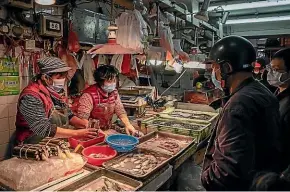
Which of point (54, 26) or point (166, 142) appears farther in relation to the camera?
point (54, 26)

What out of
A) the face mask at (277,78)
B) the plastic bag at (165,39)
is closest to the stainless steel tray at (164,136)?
the face mask at (277,78)

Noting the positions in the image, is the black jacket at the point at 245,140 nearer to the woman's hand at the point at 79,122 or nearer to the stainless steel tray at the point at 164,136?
the stainless steel tray at the point at 164,136

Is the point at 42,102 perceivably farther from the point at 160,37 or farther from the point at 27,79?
the point at 160,37

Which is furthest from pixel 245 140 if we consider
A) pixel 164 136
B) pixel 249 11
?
pixel 249 11

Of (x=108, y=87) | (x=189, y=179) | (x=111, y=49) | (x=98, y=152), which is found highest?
(x=111, y=49)

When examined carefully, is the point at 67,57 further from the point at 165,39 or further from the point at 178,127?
the point at 178,127

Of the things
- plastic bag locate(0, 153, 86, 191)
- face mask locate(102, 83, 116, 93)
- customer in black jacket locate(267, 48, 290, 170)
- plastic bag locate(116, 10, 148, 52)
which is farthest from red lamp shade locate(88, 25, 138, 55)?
customer in black jacket locate(267, 48, 290, 170)

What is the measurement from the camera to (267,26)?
28.3 ft

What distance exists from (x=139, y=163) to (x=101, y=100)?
1.41 meters

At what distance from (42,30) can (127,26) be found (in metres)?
1.35

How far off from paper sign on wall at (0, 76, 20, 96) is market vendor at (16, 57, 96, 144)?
955 mm

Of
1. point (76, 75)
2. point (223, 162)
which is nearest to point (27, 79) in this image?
point (76, 75)

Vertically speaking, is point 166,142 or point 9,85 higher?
point 9,85

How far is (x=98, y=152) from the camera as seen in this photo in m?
2.58
